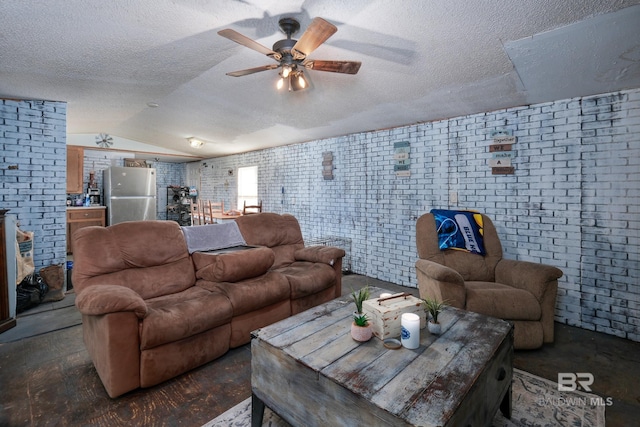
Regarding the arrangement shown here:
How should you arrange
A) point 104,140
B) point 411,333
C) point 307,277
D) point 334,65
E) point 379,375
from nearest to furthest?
point 379,375 → point 411,333 → point 334,65 → point 307,277 → point 104,140

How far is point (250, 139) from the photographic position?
5656mm

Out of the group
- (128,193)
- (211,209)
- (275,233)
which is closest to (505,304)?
(275,233)

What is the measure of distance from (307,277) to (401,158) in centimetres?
218

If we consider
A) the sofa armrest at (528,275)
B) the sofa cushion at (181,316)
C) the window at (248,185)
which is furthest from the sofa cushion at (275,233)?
the window at (248,185)

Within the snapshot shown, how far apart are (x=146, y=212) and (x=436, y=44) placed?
22.3 feet

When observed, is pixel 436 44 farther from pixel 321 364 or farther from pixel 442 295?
pixel 321 364

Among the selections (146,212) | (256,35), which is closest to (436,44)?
(256,35)

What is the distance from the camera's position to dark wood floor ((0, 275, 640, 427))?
5.54ft

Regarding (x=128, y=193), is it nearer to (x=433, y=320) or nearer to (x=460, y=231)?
(x=460, y=231)

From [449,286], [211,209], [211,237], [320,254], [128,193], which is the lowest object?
[449,286]

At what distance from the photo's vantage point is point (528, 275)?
2510 mm

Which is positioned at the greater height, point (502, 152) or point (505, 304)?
point (502, 152)

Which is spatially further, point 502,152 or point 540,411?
point 502,152

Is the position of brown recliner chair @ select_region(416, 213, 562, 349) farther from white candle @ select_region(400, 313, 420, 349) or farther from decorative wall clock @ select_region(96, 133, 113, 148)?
decorative wall clock @ select_region(96, 133, 113, 148)
